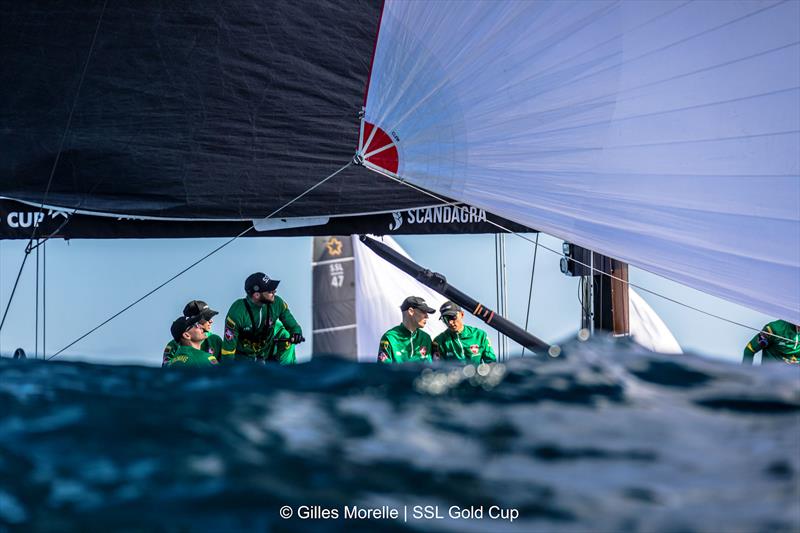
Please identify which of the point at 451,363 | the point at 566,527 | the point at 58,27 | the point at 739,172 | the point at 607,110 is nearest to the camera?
the point at 566,527

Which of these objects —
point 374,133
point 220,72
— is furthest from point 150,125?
point 374,133

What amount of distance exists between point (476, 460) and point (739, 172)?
1.84 metres

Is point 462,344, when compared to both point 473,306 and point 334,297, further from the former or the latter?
point 334,297

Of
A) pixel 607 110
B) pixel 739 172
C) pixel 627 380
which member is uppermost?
pixel 607 110

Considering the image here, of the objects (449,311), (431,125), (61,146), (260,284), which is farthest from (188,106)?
(449,311)

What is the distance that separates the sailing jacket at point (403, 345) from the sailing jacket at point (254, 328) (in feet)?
1.54

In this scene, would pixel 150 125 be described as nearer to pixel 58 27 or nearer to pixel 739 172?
pixel 58 27

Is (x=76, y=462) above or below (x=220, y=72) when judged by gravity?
below

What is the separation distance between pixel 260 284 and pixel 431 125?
1355mm

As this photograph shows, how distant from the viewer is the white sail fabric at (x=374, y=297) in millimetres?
7297

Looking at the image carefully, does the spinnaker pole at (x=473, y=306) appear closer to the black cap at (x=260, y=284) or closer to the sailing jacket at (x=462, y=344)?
the sailing jacket at (x=462, y=344)

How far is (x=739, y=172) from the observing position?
237 centimetres

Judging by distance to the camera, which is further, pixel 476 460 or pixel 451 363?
pixel 451 363

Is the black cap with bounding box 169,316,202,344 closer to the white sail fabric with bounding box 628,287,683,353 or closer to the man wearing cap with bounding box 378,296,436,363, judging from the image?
the man wearing cap with bounding box 378,296,436,363
